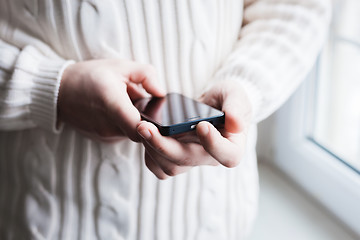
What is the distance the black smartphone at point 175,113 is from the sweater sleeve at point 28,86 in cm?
11

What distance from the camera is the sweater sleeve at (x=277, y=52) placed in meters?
0.54

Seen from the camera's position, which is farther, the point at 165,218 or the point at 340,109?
the point at 340,109

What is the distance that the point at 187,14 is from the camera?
0.52 metres

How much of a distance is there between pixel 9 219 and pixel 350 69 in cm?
66

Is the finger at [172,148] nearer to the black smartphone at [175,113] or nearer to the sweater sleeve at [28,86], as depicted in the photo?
the black smartphone at [175,113]

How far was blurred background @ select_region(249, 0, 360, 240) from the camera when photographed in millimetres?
674

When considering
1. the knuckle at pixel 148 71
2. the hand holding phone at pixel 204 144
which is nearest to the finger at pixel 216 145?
the hand holding phone at pixel 204 144

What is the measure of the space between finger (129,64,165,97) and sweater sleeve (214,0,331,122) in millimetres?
110

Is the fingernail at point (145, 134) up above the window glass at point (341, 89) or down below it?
above

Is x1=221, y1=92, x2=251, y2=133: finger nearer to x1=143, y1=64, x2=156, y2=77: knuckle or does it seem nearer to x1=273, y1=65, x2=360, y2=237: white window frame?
x1=143, y1=64, x2=156, y2=77: knuckle

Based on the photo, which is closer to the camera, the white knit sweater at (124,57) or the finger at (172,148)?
the finger at (172,148)

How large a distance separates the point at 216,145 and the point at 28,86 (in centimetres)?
26

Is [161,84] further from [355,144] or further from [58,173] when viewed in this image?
[355,144]

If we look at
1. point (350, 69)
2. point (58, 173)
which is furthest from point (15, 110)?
point (350, 69)
